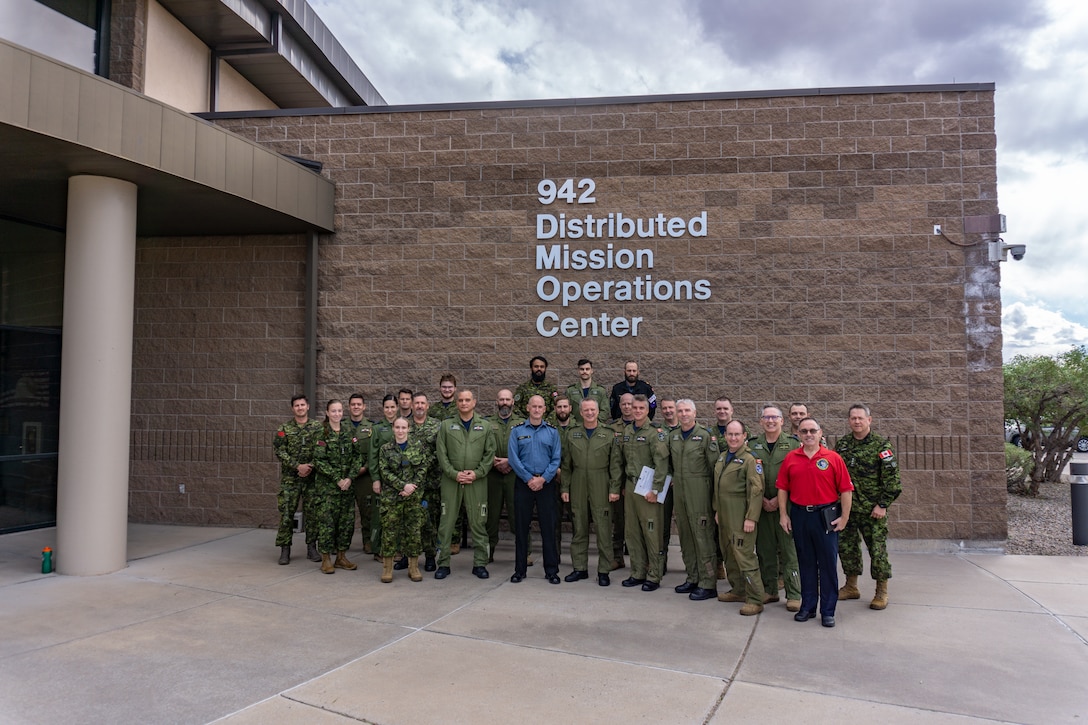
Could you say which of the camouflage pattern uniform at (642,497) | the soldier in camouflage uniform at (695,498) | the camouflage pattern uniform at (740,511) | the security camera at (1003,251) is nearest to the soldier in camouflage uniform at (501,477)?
the camouflage pattern uniform at (642,497)

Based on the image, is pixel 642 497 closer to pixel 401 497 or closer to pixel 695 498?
pixel 695 498

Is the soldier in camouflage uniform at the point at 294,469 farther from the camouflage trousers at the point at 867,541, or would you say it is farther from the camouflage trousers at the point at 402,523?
the camouflage trousers at the point at 867,541

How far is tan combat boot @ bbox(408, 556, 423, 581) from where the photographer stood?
7332 mm

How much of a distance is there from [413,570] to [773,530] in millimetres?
3418

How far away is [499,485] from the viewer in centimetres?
829

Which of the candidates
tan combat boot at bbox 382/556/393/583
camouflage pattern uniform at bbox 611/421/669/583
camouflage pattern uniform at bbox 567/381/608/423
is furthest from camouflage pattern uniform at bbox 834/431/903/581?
tan combat boot at bbox 382/556/393/583

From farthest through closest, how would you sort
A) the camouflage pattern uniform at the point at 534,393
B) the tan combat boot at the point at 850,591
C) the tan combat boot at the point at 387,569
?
the camouflage pattern uniform at the point at 534,393
the tan combat boot at the point at 387,569
the tan combat boot at the point at 850,591

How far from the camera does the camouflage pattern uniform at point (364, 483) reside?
811cm

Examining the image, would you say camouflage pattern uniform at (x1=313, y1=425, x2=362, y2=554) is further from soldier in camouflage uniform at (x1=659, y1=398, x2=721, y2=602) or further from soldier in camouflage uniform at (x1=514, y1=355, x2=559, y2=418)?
soldier in camouflage uniform at (x1=659, y1=398, x2=721, y2=602)

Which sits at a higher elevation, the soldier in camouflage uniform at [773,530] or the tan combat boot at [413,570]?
the soldier in camouflage uniform at [773,530]

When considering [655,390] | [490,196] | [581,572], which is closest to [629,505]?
[581,572]

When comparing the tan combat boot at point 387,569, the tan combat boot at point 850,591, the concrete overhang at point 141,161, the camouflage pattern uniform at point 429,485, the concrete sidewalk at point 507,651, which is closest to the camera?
the concrete sidewalk at point 507,651

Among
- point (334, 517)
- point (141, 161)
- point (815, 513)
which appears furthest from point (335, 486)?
point (815, 513)

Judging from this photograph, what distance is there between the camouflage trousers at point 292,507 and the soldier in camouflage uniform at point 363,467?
49cm
